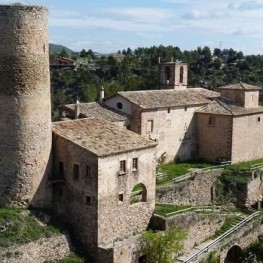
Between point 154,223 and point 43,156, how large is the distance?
7305 millimetres

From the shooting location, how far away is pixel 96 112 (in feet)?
120

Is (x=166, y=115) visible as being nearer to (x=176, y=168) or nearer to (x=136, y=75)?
(x=176, y=168)

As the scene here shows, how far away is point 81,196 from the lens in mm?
26953

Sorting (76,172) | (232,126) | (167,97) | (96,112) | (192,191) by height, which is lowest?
(192,191)

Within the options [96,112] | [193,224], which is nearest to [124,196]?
[193,224]

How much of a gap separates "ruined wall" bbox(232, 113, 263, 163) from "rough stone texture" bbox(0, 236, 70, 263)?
740 inches

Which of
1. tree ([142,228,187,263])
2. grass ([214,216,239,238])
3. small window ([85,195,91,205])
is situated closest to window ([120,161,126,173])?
small window ([85,195,91,205])

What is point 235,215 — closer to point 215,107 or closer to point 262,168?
point 262,168

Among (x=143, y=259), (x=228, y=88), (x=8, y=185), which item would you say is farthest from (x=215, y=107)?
(x=8, y=185)

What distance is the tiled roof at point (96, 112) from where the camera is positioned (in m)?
36.1

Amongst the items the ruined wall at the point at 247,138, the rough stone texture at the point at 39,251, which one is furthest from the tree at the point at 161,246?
the ruined wall at the point at 247,138

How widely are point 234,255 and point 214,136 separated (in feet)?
35.5

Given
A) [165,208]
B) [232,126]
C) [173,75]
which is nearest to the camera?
[165,208]

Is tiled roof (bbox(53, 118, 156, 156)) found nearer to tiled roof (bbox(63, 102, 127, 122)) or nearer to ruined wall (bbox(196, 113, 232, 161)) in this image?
tiled roof (bbox(63, 102, 127, 122))
